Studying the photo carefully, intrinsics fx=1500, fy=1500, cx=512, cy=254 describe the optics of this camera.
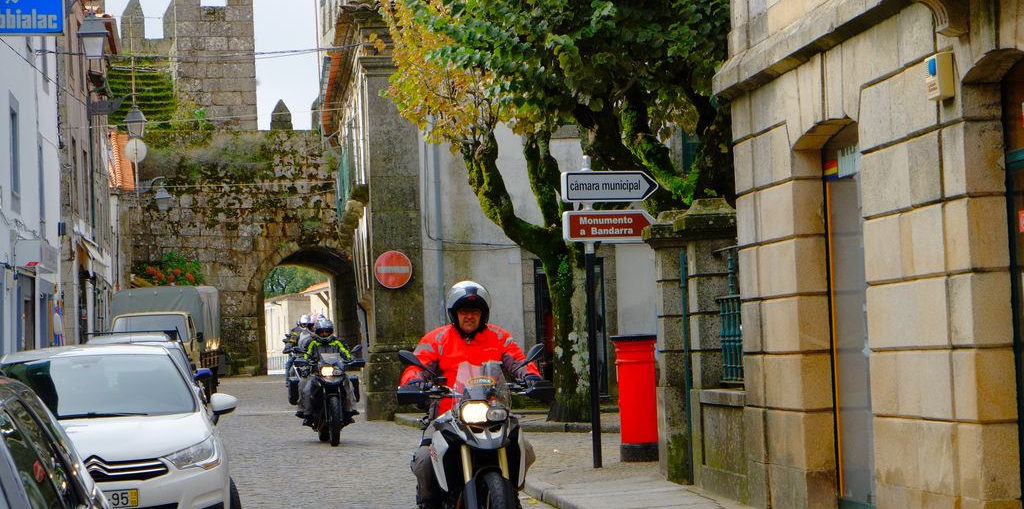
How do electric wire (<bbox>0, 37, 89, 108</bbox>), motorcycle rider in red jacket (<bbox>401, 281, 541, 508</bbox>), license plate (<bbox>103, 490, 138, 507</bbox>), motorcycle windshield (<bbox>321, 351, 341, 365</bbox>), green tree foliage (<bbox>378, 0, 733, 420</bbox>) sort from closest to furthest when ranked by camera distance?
license plate (<bbox>103, 490, 138, 507</bbox>) < motorcycle rider in red jacket (<bbox>401, 281, 541, 508</bbox>) < green tree foliage (<bbox>378, 0, 733, 420</bbox>) < motorcycle windshield (<bbox>321, 351, 341, 365</bbox>) < electric wire (<bbox>0, 37, 89, 108</bbox>)

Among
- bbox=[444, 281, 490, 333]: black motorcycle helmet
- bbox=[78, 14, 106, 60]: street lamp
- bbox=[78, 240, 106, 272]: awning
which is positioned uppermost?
bbox=[78, 14, 106, 60]: street lamp

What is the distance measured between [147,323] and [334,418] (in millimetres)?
15672

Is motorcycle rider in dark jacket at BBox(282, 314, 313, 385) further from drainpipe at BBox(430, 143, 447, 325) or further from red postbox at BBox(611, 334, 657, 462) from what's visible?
red postbox at BBox(611, 334, 657, 462)

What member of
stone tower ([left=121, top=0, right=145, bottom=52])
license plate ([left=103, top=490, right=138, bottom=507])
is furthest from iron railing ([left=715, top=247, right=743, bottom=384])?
stone tower ([left=121, top=0, right=145, bottom=52])

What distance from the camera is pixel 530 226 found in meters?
19.5

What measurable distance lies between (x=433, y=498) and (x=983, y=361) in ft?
10.1

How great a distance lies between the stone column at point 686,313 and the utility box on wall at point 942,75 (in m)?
3.91

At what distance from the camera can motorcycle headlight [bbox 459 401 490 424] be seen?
788cm

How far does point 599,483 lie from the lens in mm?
12250

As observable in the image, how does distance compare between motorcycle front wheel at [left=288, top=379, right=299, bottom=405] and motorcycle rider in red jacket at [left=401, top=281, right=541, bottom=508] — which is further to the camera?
motorcycle front wheel at [left=288, top=379, right=299, bottom=405]

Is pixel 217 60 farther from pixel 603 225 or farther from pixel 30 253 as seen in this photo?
pixel 603 225

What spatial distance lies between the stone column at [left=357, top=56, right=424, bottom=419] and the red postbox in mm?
9150

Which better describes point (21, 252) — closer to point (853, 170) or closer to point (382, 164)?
point (382, 164)

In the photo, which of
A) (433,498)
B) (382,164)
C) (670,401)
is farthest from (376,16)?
(433,498)
